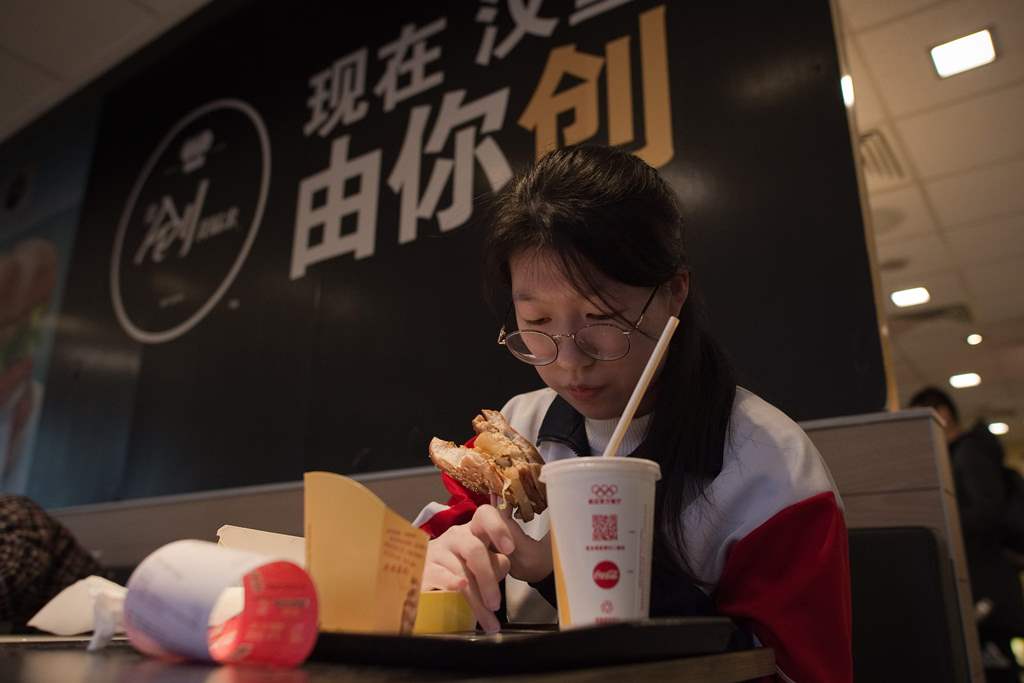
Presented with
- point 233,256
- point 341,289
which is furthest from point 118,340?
point 341,289

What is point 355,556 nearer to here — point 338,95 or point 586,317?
point 586,317

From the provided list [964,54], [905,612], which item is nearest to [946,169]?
[964,54]

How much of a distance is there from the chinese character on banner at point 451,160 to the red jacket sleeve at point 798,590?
1.48m

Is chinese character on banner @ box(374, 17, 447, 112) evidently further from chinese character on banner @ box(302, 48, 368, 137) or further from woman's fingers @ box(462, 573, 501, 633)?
woman's fingers @ box(462, 573, 501, 633)

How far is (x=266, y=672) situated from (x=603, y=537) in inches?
9.7

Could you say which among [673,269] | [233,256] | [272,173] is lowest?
[673,269]

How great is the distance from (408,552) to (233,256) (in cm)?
256

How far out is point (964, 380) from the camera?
6676mm

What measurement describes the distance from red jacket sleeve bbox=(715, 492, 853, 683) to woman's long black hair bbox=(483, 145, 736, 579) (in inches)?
4.1

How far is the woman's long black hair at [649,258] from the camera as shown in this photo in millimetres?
889

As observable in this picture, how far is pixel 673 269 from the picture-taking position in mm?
951

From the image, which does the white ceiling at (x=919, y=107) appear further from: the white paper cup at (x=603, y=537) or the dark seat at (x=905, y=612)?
the white paper cup at (x=603, y=537)

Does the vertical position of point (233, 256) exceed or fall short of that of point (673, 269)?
it exceeds it

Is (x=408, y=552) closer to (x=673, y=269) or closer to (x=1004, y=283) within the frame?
(x=673, y=269)
